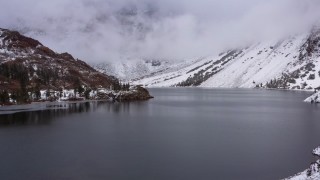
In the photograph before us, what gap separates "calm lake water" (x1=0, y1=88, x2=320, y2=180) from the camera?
58312mm

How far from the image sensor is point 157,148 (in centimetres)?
7594

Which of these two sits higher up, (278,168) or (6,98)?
(6,98)

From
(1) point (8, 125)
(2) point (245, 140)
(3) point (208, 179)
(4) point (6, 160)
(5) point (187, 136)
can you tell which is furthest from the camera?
(1) point (8, 125)

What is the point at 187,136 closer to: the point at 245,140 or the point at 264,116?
the point at 245,140

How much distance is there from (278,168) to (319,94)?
13998cm

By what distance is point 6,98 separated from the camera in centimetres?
18512

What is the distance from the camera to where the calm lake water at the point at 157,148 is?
58.3 metres

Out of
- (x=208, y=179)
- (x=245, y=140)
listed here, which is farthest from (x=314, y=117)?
(x=208, y=179)

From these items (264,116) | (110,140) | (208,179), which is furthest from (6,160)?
(264,116)

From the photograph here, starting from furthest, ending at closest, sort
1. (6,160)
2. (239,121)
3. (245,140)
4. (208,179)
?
(239,121) → (245,140) → (6,160) → (208,179)

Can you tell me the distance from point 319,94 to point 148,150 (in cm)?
13818

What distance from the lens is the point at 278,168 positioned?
59.8 metres

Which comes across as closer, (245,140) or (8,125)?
(245,140)

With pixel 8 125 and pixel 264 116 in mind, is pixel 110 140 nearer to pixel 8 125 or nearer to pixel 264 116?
pixel 8 125
